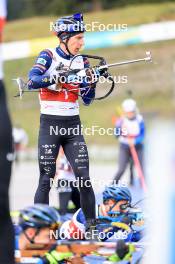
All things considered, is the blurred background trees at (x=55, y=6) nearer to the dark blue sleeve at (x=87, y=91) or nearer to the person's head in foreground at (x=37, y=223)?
the dark blue sleeve at (x=87, y=91)

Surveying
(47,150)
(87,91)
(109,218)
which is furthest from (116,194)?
(87,91)

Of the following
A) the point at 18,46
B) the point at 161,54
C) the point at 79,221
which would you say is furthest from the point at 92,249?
the point at 161,54

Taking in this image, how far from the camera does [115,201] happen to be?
24.3ft

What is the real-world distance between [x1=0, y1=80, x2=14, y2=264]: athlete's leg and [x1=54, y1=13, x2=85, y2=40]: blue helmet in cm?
178

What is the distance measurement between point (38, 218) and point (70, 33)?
6.27 feet

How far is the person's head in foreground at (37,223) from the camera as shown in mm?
5426

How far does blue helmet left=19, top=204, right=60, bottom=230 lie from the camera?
5.42 metres

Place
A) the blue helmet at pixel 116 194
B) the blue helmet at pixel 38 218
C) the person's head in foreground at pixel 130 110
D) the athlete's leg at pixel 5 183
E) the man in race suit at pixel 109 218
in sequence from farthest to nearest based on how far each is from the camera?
the person's head in foreground at pixel 130 110, the blue helmet at pixel 116 194, the man in race suit at pixel 109 218, the blue helmet at pixel 38 218, the athlete's leg at pixel 5 183

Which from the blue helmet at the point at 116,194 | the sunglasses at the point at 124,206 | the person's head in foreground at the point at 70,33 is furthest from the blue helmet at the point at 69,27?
the sunglasses at the point at 124,206

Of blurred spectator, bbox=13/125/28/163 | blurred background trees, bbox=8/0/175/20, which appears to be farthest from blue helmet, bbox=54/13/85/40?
blurred background trees, bbox=8/0/175/20

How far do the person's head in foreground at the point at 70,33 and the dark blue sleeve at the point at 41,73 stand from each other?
147 mm

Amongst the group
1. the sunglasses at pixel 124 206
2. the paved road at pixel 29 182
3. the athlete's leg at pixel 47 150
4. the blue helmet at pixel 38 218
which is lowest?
the paved road at pixel 29 182

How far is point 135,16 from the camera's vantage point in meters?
32.0

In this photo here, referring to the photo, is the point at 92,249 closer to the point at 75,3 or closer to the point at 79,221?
the point at 79,221
